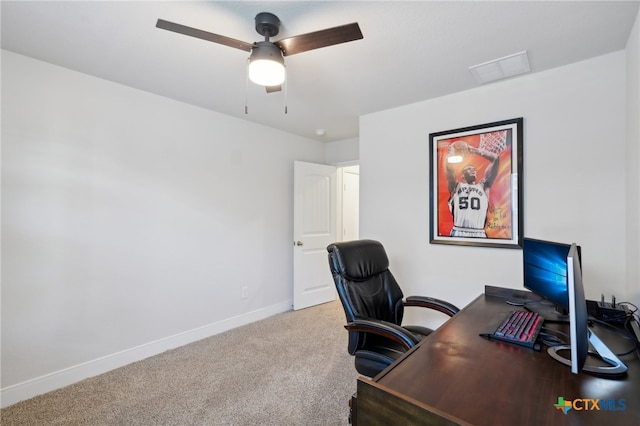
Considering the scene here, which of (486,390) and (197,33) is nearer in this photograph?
(486,390)

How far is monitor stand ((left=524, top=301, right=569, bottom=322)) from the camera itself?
1.57 meters

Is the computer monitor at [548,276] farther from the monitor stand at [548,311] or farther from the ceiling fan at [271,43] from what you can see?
the ceiling fan at [271,43]

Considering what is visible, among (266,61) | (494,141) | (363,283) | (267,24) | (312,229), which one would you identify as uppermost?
(267,24)

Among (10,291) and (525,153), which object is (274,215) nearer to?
(10,291)

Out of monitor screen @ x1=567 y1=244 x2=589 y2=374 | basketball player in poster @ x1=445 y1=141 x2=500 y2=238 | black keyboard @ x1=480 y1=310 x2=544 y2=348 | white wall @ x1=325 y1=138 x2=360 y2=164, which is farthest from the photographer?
white wall @ x1=325 y1=138 x2=360 y2=164

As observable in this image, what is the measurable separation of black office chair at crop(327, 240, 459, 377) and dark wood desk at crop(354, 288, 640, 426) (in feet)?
1.22

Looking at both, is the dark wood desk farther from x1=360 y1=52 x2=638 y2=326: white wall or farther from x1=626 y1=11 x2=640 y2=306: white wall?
x1=360 y1=52 x2=638 y2=326: white wall

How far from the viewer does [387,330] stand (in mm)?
1534

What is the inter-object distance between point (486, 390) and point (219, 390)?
1893mm

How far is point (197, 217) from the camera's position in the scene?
306 cm

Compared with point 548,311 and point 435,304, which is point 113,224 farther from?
point 548,311

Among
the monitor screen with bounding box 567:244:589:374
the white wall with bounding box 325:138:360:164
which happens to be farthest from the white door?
the monitor screen with bounding box 567:244:589:374

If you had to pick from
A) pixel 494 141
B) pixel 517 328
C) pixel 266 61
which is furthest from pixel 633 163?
pixel 266 61

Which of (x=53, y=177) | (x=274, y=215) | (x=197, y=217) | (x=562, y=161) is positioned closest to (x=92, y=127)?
(x=53, y=177)
